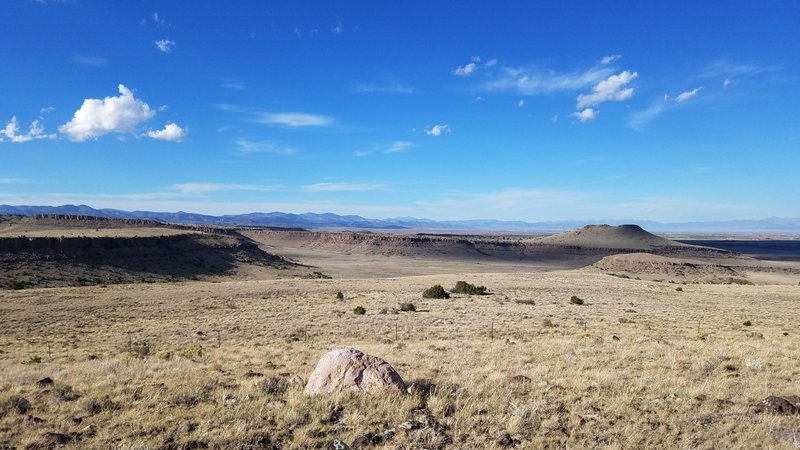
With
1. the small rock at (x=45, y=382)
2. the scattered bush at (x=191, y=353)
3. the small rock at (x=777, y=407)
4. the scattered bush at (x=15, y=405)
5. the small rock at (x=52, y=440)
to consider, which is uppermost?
the small rock at (x=777, y=407)

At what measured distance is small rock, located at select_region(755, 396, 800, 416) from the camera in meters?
8.88

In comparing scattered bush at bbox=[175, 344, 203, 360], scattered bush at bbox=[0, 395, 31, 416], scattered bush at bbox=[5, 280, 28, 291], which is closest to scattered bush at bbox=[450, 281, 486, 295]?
scattered bush at bbox=[175, 344, 203, 360]

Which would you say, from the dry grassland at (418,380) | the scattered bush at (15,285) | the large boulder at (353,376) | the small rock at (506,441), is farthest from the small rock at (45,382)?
the scattered bush at (15,285)

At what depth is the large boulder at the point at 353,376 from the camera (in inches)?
376

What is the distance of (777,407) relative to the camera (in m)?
9.02

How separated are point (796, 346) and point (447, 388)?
1459cm

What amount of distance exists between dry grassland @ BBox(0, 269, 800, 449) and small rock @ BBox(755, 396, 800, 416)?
25cm

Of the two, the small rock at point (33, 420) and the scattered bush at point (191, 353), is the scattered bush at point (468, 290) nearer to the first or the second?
the scattered bush at point (191, 353)

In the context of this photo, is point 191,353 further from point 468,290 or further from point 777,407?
point 468,290

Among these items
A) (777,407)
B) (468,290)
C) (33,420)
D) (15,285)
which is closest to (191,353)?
(33,420)

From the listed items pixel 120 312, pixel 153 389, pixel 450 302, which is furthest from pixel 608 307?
pixel 120 312

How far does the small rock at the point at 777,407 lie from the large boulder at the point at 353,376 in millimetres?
6999

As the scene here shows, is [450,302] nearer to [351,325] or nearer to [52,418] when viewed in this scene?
[351,325]

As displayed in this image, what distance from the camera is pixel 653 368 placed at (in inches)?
503
